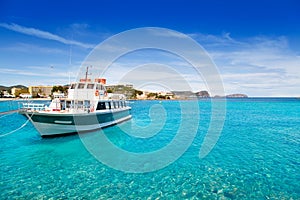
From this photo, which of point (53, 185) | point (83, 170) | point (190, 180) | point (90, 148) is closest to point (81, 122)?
point (90, 148)

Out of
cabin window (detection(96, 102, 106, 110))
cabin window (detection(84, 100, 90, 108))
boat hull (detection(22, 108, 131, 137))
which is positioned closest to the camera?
boat hull (detection(22, 108, 131, 137))

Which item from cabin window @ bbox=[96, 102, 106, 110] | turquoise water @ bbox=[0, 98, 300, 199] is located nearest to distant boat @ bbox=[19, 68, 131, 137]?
cabin window @ bbox=[96, 102, 106, 110]

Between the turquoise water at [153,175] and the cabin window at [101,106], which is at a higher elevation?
the cabin window at [101,106]

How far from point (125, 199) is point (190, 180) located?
334 centimetres

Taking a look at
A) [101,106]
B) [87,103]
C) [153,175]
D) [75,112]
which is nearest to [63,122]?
[75,112]

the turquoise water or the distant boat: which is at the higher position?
the distant boat

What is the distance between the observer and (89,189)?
8336 millimetres

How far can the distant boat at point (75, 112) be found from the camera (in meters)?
16.2

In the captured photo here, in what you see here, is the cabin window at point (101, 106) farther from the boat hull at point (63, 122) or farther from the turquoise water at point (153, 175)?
the turquoise water at point (153, 175)

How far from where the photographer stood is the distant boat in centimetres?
1625

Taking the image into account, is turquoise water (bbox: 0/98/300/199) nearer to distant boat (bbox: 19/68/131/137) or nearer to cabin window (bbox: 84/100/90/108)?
distant boat (bbox: 19/68/131/137)

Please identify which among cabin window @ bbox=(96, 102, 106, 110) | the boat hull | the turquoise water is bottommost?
the turquoise water

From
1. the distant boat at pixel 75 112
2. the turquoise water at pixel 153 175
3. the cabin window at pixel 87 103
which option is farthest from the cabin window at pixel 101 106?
the turquoise water at pixel 153 175

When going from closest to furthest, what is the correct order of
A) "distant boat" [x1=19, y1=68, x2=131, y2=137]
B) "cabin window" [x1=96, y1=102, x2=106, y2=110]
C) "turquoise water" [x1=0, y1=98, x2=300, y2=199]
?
1. "turquoise water" [x1=0, y1=98, x2=300, y2=199]
2. "distant boat" [x1=19, y1=68, x2=131, y2=137]
3. "cabin window" [x1=96, y1=102, x2=106, y2=110]
